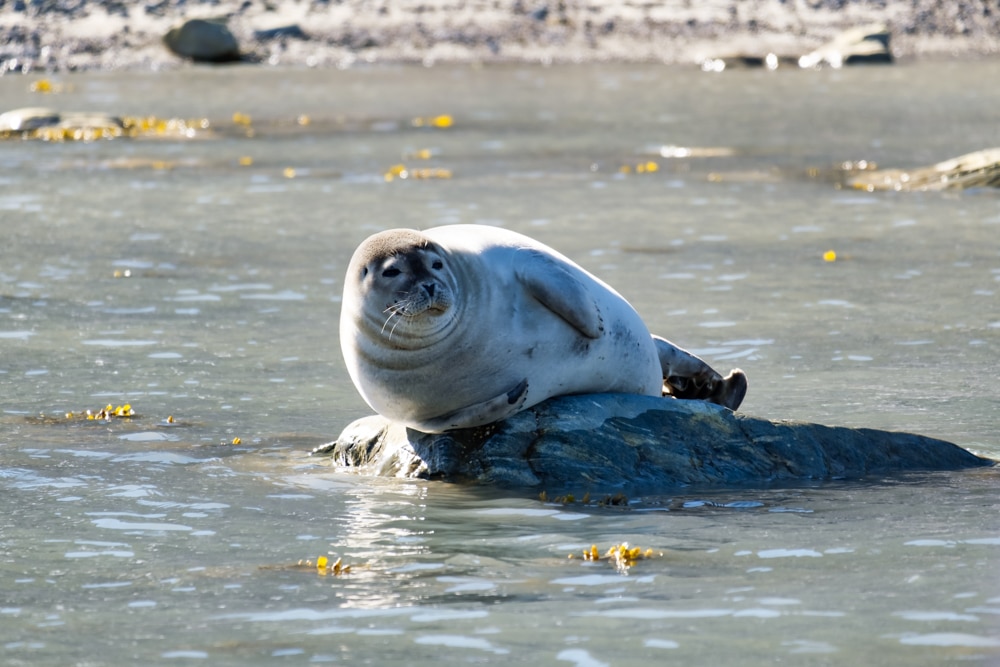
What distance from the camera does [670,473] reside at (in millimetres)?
7941

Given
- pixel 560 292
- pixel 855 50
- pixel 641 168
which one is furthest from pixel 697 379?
pixel 855 50

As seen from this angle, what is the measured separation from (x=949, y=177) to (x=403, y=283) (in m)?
13.3

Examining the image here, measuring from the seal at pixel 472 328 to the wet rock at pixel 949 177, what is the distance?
38.7 ft

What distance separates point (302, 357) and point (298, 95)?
79.7ft

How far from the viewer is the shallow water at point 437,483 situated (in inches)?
222

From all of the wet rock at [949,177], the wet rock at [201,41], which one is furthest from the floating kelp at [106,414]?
the wet rock at [201,41]

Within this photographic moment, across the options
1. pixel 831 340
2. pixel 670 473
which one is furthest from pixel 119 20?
pixel 670 473

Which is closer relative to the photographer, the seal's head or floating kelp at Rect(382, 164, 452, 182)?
the seal's head

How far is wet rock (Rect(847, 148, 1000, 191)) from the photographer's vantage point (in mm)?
19234

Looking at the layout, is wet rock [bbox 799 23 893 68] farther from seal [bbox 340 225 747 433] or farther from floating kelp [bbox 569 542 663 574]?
floating kelp [bbox 569 542 663 574]

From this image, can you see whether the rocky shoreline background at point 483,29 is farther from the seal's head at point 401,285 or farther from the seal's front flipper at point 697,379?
the seal's head at point 401,285

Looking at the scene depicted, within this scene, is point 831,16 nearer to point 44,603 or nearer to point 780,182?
point 780,182

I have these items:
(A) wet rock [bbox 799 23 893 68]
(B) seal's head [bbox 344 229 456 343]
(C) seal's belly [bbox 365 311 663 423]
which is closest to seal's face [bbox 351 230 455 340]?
(B) seal's head [bbox 344 229 456 343]

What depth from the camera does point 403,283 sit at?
752cm
